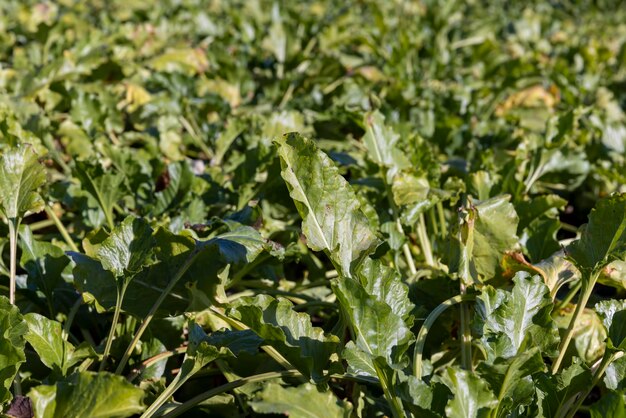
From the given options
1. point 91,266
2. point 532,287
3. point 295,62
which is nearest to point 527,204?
point 532,287

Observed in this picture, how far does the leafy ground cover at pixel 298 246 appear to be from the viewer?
1.23 metres

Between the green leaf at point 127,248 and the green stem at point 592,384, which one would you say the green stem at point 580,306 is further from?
the green leaf at point 127,248

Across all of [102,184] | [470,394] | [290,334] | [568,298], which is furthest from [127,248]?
[568,298]

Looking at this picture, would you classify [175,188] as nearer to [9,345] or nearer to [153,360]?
[153,360]

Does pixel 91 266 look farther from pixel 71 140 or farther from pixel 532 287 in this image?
pixel 71 140

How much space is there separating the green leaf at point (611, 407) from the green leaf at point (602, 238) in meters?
0.31

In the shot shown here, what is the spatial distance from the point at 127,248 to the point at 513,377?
28.9 inches

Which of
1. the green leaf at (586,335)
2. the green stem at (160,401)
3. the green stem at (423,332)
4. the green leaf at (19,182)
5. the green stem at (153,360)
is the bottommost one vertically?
the green leaf at (586,335)

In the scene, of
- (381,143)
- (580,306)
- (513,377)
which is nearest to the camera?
(513,377)

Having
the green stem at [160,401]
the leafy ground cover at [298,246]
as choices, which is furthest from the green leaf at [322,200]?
the green stem at [160,401]

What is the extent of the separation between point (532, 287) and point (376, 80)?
228 centimetres

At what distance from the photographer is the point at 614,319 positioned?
1.27 metres

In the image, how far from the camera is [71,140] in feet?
7.80

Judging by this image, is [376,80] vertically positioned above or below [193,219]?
below
